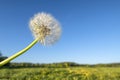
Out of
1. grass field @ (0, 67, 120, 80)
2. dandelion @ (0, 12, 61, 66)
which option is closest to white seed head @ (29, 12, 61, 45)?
dandelion @ (0, 12, 61, 66)

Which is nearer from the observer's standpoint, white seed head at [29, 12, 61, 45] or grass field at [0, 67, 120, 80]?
white seed head at [29, 12, 61, 45]

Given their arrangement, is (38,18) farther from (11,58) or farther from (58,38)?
(11,58)

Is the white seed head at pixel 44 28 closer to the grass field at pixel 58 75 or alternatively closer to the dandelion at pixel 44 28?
the dandelion at pixel 44 28

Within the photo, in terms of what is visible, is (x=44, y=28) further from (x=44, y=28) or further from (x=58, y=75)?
(x=58, y=75)

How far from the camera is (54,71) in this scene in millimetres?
22609

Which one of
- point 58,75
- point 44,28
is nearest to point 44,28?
point 44,28

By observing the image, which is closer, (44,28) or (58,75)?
(44,28)

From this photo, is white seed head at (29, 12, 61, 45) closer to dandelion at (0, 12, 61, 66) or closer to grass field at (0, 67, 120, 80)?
dandelion at (0, 12, 61, 66)

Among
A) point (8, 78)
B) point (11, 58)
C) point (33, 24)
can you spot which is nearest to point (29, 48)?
point (11, 58)

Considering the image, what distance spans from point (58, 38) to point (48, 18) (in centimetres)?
17

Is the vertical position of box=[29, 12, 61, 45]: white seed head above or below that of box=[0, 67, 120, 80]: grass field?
below

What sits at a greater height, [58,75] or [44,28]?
[58,75]

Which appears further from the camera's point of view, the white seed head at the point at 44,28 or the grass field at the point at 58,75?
the grass field at the point at 58,75

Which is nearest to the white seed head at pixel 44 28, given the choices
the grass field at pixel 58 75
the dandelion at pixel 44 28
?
the dandelion at pixel 44 28
